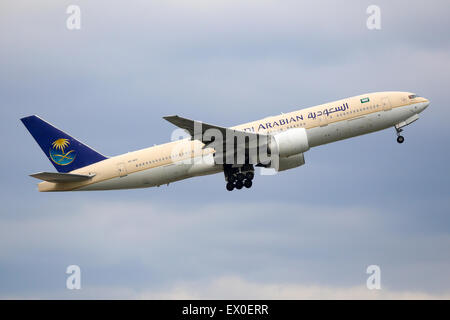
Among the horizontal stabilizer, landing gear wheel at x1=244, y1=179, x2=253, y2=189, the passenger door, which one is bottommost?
landing gear wheel at x1=244, y1=179, x2=253, y2=189

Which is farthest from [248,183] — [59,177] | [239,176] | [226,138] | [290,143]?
[59,177]

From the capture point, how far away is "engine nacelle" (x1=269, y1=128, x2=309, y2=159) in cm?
5366

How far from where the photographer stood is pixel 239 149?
55156 millimetres

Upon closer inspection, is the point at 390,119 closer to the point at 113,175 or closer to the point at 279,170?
the point at 279,170

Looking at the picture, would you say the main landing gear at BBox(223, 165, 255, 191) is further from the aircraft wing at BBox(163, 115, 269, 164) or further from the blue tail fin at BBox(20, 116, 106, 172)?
the blue tail fin at BBox(20, 116, 106, 172)

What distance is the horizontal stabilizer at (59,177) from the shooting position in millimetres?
54188

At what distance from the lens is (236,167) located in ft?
186

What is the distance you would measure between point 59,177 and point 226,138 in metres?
12.9

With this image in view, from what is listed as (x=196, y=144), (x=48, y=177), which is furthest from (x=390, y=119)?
(x=48, y=177)

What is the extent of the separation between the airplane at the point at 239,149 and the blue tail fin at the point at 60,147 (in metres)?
0.08

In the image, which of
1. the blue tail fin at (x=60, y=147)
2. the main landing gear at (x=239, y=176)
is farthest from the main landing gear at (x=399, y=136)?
the blue tail fin at (x=60, y=147)

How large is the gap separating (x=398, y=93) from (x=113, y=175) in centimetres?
2281

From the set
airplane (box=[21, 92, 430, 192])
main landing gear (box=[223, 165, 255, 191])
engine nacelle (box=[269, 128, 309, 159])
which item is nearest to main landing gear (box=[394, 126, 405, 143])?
airplane (box=[21, 92, 430, 192])
